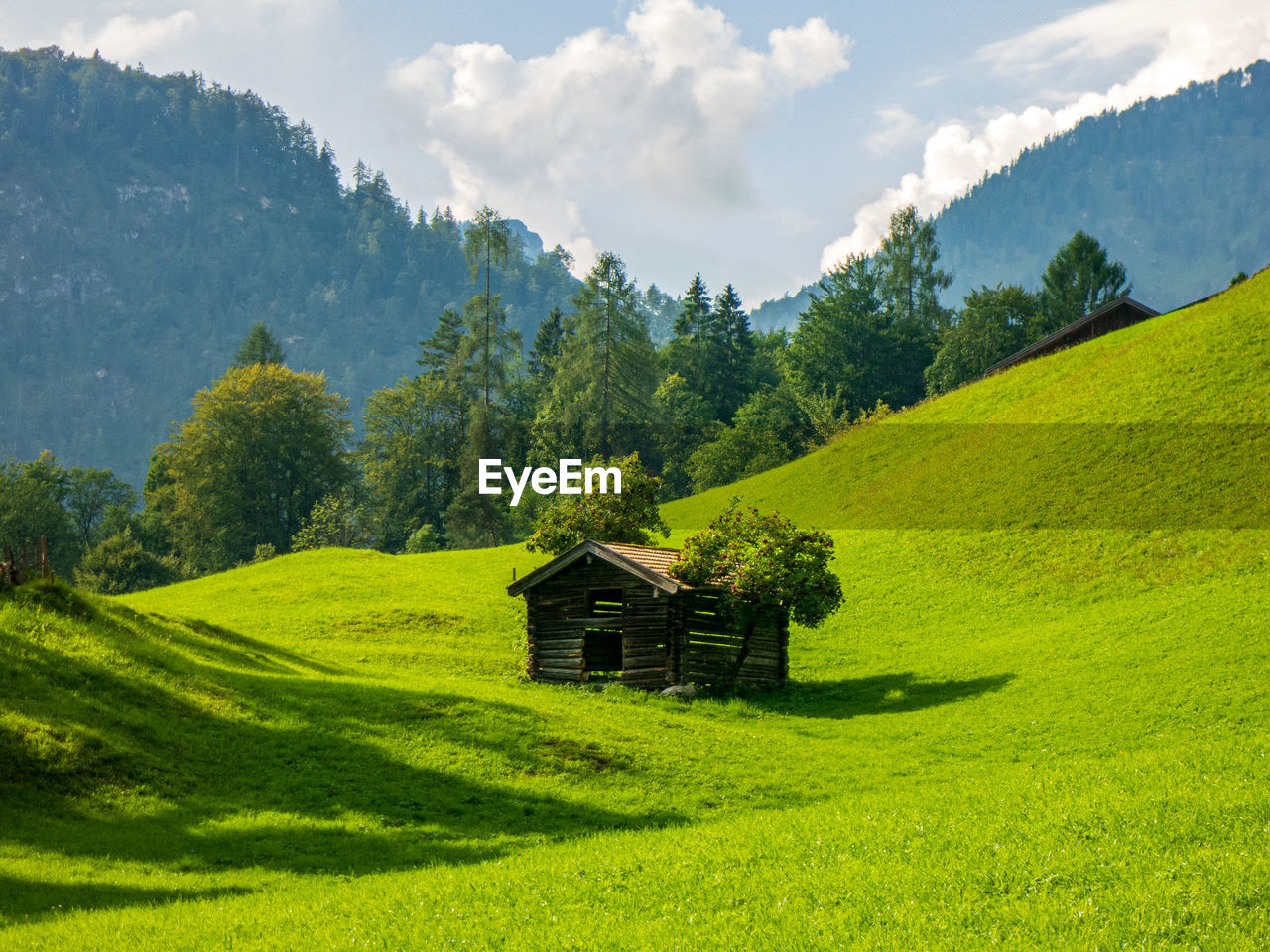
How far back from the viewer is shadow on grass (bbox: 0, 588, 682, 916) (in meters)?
15.9

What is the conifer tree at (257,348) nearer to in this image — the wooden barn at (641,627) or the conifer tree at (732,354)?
the conifer tree at (732,354)

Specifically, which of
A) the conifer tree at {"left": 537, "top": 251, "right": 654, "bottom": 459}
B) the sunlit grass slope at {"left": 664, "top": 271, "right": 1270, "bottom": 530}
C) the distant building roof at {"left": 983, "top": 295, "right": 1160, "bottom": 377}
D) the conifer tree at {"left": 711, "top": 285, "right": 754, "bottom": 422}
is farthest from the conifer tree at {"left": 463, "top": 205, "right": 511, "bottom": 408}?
the distant building roof at {"left": 983, "top": 295, "right": 1160, "bottom": 377}

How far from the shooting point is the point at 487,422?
11112 cm

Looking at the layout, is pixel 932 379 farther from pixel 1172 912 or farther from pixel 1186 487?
pixel 1172 912

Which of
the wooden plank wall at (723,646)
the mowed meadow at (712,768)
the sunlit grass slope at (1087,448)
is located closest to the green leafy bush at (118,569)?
the mowed meadow at (712,768)

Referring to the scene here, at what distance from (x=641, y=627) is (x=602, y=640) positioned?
196 inches

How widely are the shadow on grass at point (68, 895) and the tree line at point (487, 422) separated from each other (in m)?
85.3

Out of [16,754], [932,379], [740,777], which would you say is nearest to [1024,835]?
[740,777]

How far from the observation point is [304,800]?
18.6m

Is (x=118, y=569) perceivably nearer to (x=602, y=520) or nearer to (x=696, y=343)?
(x=602, y=520)

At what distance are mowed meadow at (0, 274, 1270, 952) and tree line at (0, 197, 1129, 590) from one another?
53730 millimetres

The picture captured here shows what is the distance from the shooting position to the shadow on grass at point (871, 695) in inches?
1213

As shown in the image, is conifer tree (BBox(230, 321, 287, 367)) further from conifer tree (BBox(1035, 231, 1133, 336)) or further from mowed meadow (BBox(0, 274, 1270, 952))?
conifer tree (BBox(1035, 231, 1133, 336))

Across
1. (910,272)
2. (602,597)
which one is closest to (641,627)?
(602,597)
